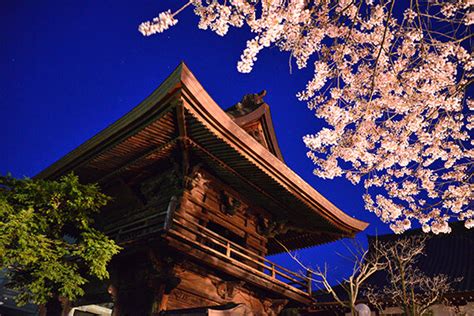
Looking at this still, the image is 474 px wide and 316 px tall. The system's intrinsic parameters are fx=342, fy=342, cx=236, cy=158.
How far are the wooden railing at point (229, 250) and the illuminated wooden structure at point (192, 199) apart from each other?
0.12 feet

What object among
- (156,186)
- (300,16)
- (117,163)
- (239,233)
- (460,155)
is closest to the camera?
(300,16)

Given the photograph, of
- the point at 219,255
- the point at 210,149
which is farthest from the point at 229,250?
the point at 210,149

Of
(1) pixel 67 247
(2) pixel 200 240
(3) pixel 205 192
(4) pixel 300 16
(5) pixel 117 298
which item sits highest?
(4) pixel 300 16

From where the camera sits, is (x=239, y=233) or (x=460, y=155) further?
(x=239, y=233)

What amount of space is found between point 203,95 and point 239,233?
17.6 ft

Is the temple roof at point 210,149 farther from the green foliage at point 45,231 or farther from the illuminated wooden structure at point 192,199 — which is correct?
the green foliage at point 45,231

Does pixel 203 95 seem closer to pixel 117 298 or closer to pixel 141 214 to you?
pixel 141 214

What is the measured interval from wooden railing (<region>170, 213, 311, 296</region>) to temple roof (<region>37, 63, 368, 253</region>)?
5.50 ft

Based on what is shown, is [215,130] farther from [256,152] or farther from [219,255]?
[219,255]

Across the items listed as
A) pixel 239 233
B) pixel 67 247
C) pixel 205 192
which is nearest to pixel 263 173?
pixel 205 192

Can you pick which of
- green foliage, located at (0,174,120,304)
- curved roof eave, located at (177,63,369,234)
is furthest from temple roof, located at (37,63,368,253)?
green foliage, located at (0,174,120,304)

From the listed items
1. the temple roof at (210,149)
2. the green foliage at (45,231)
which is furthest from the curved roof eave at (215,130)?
the green foliage at (45,231)

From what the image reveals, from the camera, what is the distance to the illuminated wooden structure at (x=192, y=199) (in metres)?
7.45

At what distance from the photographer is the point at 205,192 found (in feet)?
31.8
